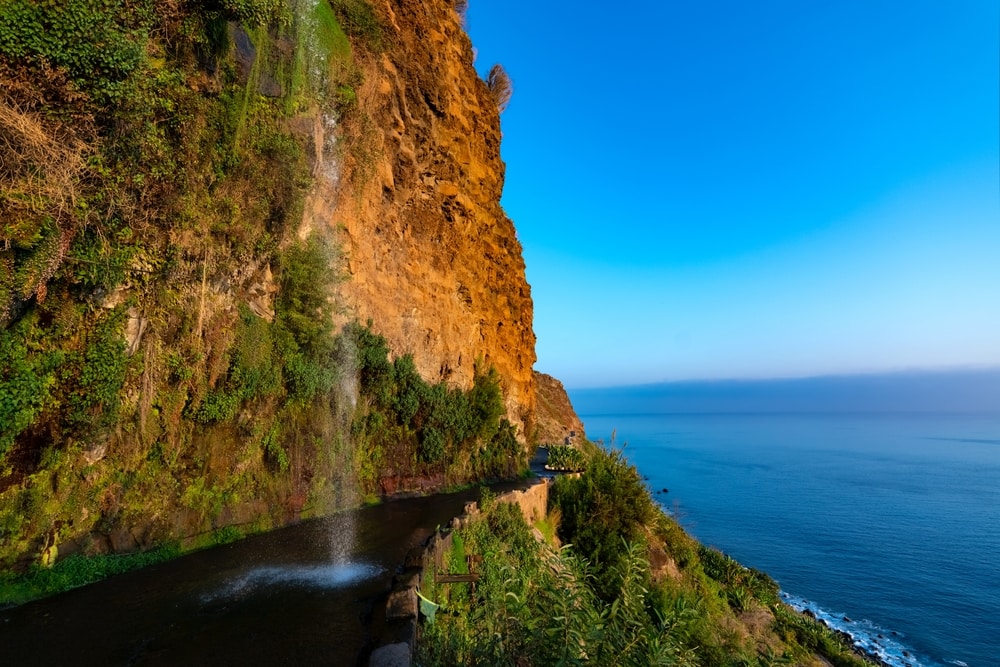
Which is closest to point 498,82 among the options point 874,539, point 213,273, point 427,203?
point 427,203

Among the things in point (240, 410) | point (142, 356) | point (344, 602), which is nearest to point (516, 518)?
point (344, 602)

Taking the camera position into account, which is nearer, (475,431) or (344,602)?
(344,602)

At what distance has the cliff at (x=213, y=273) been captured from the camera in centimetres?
788

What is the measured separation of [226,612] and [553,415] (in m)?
42.7

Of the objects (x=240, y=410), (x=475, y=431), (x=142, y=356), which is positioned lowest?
(x=475, y=431)

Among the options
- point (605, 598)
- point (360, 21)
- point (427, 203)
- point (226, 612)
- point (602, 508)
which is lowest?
point (605, 598)

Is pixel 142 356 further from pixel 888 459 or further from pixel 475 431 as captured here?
pixel 888 459

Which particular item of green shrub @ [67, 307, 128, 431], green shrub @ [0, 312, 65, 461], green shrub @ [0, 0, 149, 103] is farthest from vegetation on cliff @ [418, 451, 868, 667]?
green shrub @ [0, 0, 149, 103]

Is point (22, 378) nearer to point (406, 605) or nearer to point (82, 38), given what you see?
point (82, 38)

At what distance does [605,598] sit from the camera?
37.3ft

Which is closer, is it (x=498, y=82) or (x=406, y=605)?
(x=406, y=605)

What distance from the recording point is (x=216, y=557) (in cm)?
1007

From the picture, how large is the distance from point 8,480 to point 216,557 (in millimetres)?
3902

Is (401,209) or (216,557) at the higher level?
(401,209)
